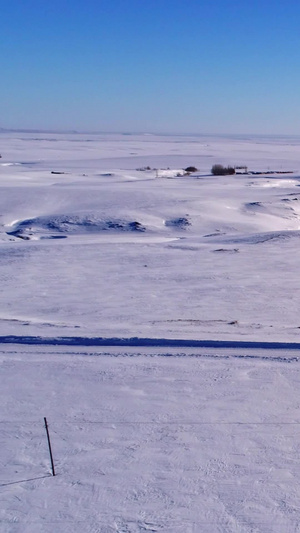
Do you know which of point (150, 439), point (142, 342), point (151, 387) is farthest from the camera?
point (142, 342)

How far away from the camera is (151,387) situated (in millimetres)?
6344

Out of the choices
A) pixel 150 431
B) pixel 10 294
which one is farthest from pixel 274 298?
pixel 150 431

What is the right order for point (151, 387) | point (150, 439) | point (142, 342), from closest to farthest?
point (150, 439) → point (151, 387) → point (142, 342)

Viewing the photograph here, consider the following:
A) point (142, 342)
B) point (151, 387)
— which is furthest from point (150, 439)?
point (142, 342)

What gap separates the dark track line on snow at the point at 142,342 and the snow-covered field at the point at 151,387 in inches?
0.9

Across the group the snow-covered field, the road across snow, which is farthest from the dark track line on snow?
the road across snow

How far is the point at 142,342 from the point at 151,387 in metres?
1.25

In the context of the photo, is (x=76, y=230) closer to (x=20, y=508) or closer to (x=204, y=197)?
(x=204, y=197)

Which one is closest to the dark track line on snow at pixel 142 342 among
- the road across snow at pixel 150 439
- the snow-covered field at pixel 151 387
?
the snow-covered field at pixel 151 387

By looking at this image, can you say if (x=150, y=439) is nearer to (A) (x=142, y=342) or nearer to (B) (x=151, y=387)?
(B) (x=151, y=387)

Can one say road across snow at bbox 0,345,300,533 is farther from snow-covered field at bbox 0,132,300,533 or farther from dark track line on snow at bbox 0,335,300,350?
dark track line on snow at bbox 0,335,300,350

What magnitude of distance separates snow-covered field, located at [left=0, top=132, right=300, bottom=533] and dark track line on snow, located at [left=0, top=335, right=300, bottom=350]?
2cm

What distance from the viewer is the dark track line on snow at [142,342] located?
7.45 metres

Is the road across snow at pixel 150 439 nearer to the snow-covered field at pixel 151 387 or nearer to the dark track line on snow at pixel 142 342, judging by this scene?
the snow-covered field at pixel 151 387
